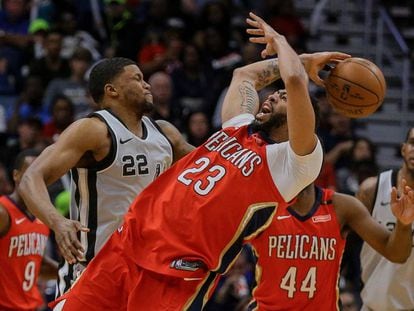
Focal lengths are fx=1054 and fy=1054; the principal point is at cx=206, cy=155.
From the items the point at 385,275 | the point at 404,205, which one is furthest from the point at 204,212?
the point at 385,275

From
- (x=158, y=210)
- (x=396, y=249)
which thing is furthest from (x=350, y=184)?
(x=158, y=210)

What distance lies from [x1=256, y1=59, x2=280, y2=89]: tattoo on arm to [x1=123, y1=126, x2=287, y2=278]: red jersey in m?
0.80

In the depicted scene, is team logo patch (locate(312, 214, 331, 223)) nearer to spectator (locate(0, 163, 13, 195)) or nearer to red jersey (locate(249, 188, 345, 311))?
red jersey (locate(249, 188, 345, 311))

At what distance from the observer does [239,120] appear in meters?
5.68

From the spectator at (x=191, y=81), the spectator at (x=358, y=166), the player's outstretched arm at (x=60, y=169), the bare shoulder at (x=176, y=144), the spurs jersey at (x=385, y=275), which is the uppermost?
the player's outstretched arm at (x=60, y=169)

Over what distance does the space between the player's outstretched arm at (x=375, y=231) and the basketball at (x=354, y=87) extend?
876mm

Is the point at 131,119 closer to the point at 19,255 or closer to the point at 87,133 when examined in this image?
the point at 87,133

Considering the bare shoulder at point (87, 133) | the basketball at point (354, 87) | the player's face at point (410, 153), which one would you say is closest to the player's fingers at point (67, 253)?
the bare shoulder at point (87, 133)

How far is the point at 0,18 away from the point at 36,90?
6.98 feet

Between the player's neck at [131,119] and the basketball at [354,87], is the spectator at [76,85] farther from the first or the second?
the basketball at [354,87]

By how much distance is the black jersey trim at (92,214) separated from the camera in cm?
612

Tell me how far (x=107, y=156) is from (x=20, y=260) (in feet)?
5.62

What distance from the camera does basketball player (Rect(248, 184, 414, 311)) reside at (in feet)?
21.0

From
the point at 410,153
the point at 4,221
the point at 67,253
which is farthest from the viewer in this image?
the point at 4,221
